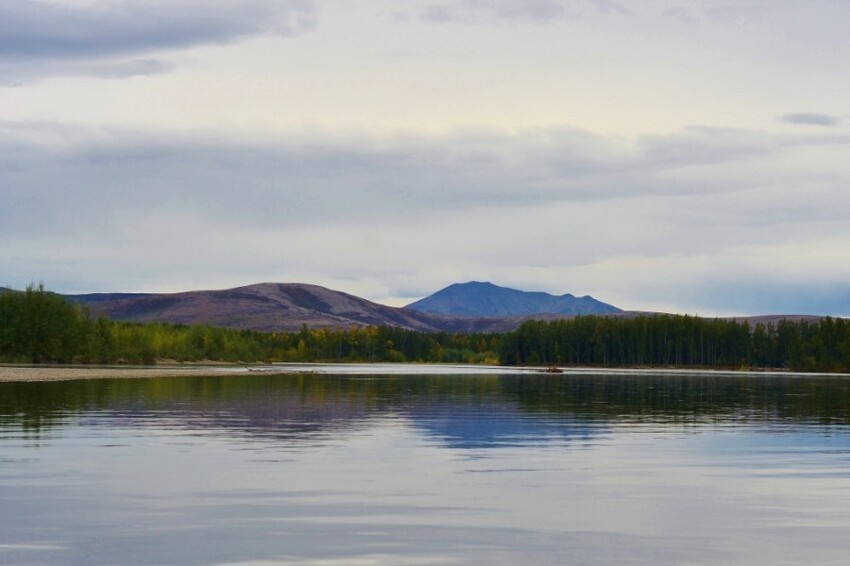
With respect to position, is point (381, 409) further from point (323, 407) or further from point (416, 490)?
point (416, 490)

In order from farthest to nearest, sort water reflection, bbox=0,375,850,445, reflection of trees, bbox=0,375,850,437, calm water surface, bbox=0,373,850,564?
1. reflection of trees, bbox=0,375,850,437
2. water reflection, bbox=0,375,850,445
3. calm water surface, bbox=0,373,850,564

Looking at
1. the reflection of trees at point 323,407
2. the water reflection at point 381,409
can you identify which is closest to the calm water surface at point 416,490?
the water reflection at point 381,409

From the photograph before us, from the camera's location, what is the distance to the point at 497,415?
5631 cm

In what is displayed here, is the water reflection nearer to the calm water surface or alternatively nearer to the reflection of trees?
the reflection of trees

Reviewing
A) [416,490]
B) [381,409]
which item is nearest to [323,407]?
[381,409]

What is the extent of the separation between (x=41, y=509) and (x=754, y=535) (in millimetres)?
13720

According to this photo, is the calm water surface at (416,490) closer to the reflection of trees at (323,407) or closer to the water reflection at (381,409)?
the water reflection at (381,409)

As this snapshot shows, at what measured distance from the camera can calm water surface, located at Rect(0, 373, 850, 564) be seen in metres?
19.4

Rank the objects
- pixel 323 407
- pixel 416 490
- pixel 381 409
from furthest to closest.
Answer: pixel 323 407
pixel 381 409
pixel 416 490

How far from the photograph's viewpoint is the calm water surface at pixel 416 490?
63.6ft

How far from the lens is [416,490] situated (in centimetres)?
2677

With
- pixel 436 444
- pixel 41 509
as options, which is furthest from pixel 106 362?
pixel 41 509

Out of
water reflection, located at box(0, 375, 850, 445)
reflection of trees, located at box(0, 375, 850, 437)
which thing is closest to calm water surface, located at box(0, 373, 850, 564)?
water reflection, located at box(0, 375, 850, 445)

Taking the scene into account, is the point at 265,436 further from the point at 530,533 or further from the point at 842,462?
the point at 530,533
